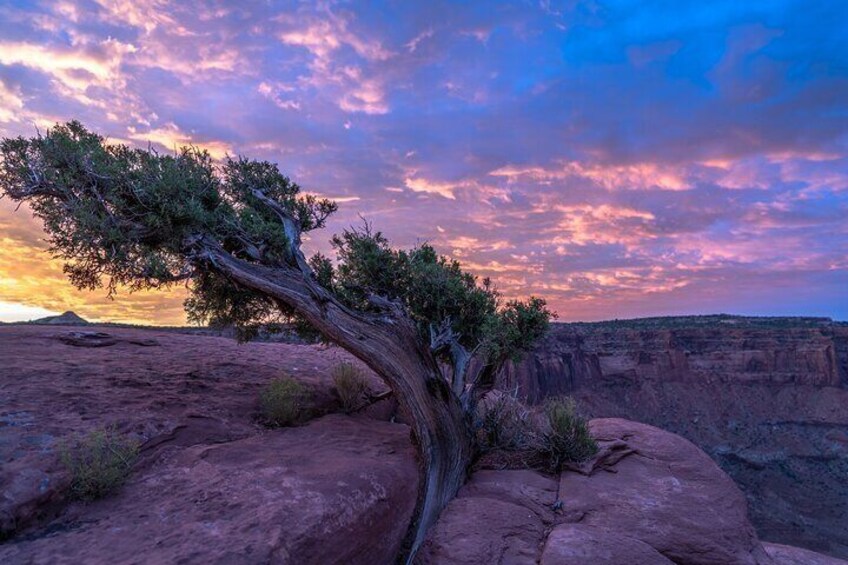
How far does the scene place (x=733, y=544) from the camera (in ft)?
25.4

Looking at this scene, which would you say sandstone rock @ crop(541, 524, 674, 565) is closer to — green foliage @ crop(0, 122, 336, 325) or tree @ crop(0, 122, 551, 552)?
tree @ crop(0, 122, 551, 552)

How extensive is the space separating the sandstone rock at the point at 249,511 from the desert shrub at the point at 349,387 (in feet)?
9.75

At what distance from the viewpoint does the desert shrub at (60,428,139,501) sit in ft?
20.7

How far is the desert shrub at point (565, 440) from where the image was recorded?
9.87m

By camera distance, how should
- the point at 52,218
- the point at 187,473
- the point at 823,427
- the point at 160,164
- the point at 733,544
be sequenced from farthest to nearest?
the point at 823,427 → the point at 160,164 → the point at 52,218 → the point at 733,544 → the point at 187,473

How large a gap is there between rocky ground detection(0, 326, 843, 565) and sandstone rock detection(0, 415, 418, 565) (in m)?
0.02

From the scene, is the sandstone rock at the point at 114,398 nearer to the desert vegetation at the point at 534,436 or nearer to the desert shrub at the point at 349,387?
the desert shrub at the point at 349,387

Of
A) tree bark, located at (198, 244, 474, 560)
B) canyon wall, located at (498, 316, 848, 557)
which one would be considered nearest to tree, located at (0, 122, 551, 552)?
tree bark, located at (198, 244, 474, 560)

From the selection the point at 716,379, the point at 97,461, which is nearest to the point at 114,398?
the point at 97,461

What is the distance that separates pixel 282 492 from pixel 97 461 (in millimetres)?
2413

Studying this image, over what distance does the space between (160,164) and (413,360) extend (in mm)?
7656

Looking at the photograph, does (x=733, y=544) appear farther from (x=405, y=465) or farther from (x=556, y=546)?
(x=405, y=465)

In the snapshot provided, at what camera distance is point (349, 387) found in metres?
12.3

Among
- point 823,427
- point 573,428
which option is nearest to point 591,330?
point 823,427
